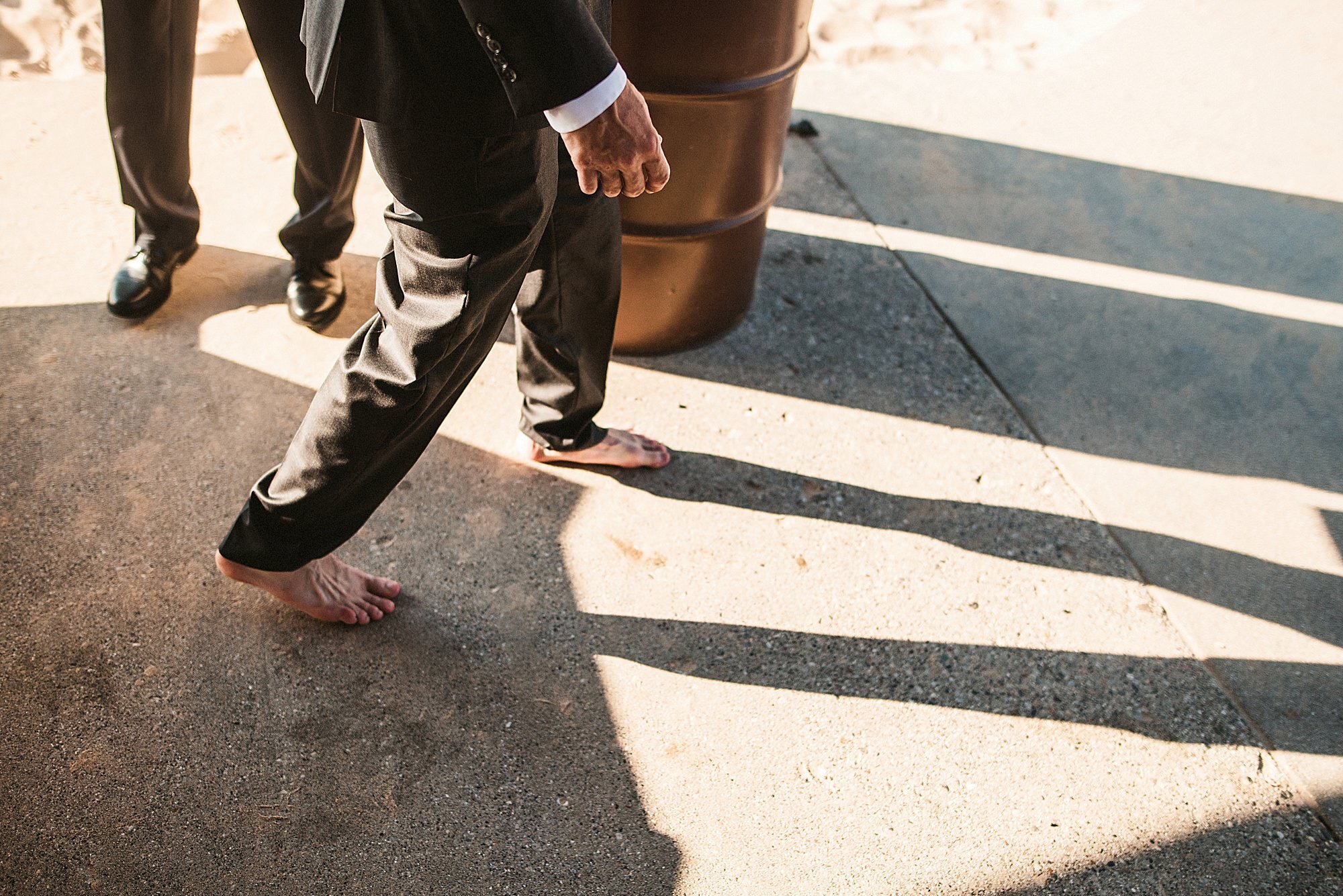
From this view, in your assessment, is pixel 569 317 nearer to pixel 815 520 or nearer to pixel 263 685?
pixel 815 520

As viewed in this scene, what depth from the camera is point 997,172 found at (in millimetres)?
3262

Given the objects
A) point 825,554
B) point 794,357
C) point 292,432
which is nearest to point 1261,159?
point 794,357

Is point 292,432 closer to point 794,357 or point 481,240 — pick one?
point 481,240

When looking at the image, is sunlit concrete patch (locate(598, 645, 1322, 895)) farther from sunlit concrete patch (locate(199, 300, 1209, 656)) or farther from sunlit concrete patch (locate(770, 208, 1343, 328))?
sunlit concrete patch (locate(770, 208, 1343, 328))

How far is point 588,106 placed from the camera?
3.62 ft

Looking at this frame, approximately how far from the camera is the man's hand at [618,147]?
1140 mm

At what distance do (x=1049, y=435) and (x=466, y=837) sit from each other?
5.67 feet

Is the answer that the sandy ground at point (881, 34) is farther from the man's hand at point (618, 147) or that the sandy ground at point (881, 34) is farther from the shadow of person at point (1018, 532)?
the man's hand at point (618, 147)

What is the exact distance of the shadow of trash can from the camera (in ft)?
5.95

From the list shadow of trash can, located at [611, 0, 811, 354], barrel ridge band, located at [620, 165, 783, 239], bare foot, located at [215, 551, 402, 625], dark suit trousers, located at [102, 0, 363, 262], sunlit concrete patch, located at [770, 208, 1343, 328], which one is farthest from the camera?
sunlit concrete patch, located at [770, 208, 1343, 328]

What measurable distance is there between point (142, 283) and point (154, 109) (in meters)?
0.45

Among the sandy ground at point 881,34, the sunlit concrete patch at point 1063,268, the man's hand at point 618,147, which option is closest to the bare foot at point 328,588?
the man's hand at point 618,147

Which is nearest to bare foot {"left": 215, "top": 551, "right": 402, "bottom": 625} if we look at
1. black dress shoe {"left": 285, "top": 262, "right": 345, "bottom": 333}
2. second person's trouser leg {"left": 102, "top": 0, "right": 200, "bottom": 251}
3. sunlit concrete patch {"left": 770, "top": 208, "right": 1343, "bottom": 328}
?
black dress shoe {"left": 285, "top": 262, "right": 345, "bottom": 333}

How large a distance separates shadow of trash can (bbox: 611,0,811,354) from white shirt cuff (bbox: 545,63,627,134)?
2.53 feet
